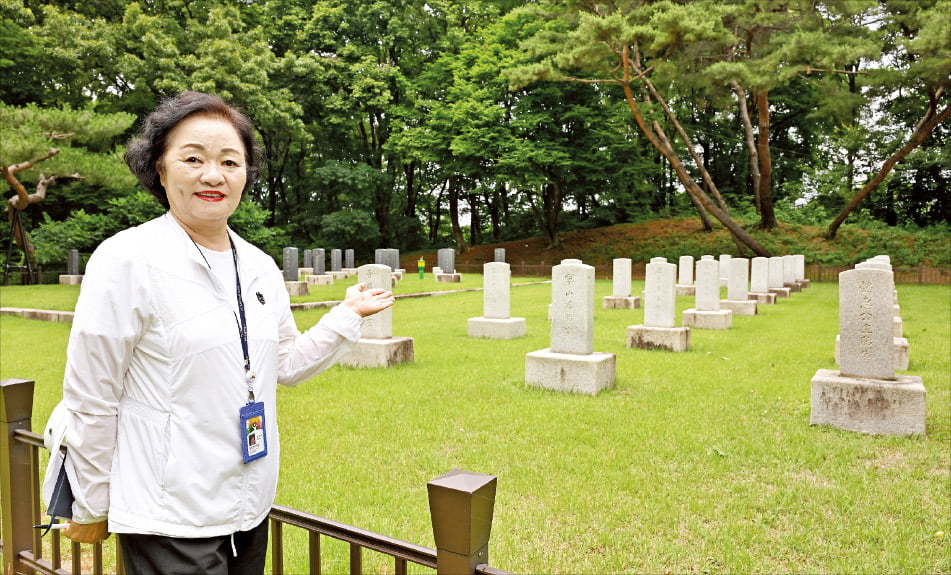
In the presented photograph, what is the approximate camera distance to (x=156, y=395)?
5.49 ft

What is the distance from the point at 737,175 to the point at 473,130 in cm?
1875

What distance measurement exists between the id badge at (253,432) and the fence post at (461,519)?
56 centimetres

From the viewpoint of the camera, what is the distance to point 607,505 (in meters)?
4.05

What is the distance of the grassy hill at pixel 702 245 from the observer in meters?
25.9

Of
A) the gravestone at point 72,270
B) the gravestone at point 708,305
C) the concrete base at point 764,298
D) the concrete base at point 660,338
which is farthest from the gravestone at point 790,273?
the gravestone at point 72,270

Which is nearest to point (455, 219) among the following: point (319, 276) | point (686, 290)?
point (319, 276)

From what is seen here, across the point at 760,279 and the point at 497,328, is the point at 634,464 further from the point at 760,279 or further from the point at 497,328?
the point at 760,279

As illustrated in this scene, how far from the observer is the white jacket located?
5.29 feet

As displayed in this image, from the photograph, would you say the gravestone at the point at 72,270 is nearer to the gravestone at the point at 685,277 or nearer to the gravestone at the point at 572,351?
the gravestone at the point at 685,277

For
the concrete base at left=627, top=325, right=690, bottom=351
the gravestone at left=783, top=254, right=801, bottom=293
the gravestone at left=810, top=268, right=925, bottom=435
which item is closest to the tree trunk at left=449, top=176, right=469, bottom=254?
the gravestone at left=783, top=254, right=801, bottom=293

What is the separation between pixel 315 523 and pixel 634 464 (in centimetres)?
340

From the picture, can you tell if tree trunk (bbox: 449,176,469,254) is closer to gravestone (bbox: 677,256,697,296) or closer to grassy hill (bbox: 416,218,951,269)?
grassy hill (bbox: 416,218,951,269)

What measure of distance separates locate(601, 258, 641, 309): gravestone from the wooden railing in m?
14.6

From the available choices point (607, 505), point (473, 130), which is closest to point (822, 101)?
point (473, 130)
